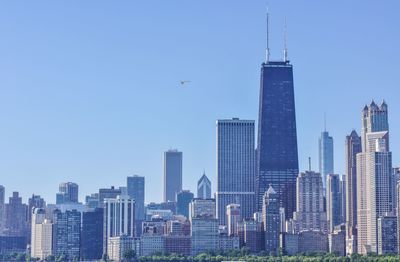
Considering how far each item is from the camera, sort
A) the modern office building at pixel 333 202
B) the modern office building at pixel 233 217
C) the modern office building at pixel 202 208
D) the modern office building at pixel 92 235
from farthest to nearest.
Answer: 1. the modern office building at pixel 333 202
2. the modern office building at pixel 202 208
3. the modern office building at pixel 233 217
4. the modern office building at pixel 92 235

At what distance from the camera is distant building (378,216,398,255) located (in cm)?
14450

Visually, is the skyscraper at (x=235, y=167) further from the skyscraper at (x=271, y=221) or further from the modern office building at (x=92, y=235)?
the modern office building at (x=92, y=235)

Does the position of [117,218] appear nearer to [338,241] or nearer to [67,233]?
[67,233]

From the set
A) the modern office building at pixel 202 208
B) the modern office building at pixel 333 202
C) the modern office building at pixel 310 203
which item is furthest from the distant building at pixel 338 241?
the modern office building at pixel 202 208

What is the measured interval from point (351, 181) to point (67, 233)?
42.3 metres

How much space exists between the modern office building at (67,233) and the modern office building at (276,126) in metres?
33.6

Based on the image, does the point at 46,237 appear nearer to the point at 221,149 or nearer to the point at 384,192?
the point at 221,149

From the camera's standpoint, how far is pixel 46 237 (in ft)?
562

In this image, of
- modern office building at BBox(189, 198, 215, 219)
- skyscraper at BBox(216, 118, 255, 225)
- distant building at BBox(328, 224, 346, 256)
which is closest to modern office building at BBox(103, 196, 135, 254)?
modern office building at BBox(189, 198, 215, 219)

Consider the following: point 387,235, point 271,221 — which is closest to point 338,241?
point 387,235

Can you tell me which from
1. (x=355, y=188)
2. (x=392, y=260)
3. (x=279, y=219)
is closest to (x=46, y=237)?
(x=279, y=219)

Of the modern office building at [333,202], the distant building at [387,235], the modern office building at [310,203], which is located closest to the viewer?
the distant building at [387,235]

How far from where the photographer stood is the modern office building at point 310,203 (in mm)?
172125

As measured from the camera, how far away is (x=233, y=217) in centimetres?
17875
